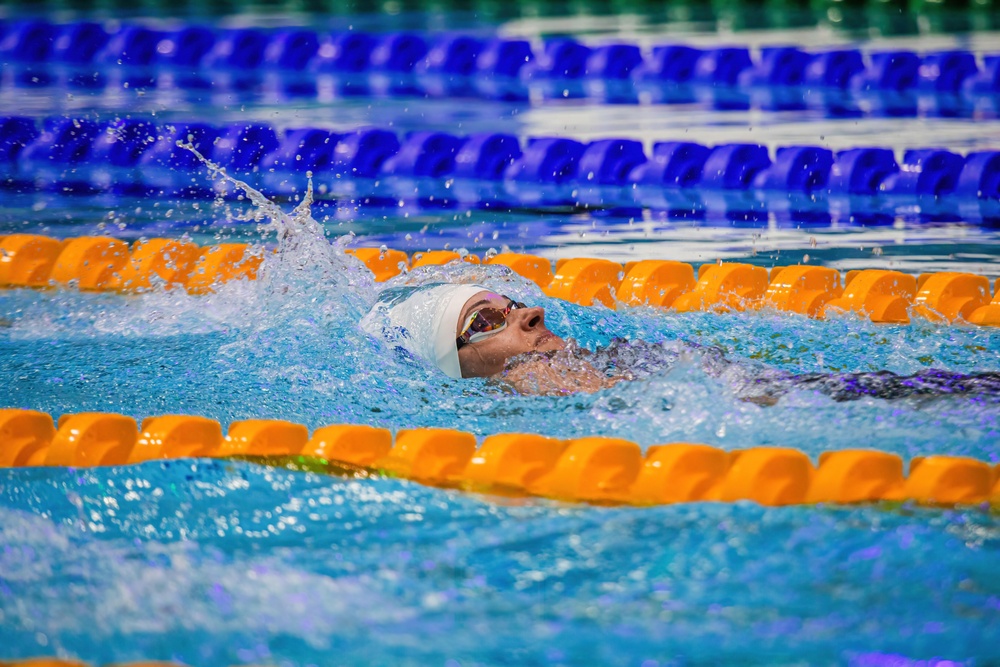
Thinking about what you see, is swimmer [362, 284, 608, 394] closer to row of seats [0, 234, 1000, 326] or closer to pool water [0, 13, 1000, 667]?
pool water [0, 13, 1000, 667]

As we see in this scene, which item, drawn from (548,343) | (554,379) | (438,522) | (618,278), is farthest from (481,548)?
(618,278)

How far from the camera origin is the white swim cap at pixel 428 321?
136 inches

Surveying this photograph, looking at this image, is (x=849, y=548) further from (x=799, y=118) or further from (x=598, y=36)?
(x=598, y=36)

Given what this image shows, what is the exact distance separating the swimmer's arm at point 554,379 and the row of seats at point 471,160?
3496mm

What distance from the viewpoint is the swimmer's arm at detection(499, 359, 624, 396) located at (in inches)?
131

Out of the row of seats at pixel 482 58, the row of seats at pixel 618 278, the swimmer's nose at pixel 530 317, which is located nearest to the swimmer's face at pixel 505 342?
the swimmer's nose at pixel 530 317

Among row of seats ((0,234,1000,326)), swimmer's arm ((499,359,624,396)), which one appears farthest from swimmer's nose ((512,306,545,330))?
row of seats ((0,234,1000,326))

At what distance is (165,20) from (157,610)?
1094 cm

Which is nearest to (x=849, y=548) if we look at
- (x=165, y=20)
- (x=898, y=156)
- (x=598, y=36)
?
(x=898, y=156)

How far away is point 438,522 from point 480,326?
0.94 metres

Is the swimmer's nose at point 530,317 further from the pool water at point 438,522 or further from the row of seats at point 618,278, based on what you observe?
the row of seats at point 618,278

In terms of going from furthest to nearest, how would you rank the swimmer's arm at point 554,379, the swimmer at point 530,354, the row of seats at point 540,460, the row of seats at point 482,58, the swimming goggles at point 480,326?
the row of seats at point 482,58
the swimming goggles at point 480,326
the swimmer's arm at point 554,379
the swimmer at point 530,354
the row of seats at point 540,460

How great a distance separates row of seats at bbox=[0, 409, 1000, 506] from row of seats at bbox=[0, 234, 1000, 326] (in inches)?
59.1

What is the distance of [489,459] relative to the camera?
282cm
